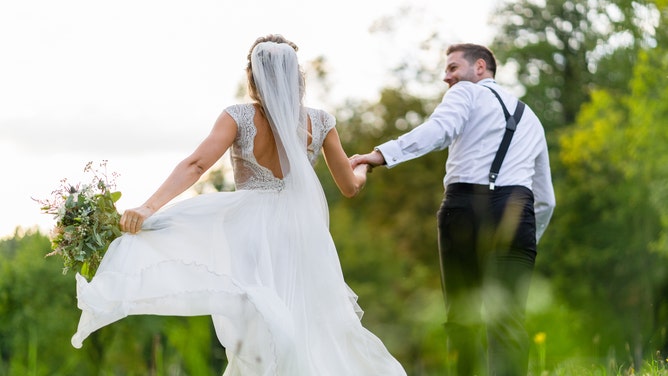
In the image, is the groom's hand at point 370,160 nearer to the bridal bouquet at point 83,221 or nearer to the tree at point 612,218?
the bridal bouquet at point 83,221

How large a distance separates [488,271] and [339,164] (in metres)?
1.12

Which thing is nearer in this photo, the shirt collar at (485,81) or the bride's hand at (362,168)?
the bride's hand at (362,168)

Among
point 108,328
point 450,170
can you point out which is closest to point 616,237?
point 108,328

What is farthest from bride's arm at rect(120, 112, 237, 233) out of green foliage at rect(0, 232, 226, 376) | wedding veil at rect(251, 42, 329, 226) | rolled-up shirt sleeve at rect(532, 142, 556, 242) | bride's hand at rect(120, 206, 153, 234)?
green foliage at rect(0, 232, 226, 376)

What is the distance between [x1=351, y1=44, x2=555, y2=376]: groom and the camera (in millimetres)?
5723

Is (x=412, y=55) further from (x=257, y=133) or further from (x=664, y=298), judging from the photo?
(x=257, y=133)

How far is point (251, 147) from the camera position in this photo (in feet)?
16.3

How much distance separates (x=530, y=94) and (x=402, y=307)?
25.3ft

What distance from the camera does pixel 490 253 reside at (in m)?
5.78

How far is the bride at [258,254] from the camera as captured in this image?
15.3 feet

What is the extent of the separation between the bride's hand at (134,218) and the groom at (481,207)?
4.72 feet

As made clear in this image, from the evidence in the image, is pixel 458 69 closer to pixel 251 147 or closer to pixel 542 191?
pixel 542 191

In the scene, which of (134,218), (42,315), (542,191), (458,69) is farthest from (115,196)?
(42,315)

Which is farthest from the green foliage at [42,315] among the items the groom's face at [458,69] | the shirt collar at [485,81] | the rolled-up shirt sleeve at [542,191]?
the shirt collar at [485,81]
